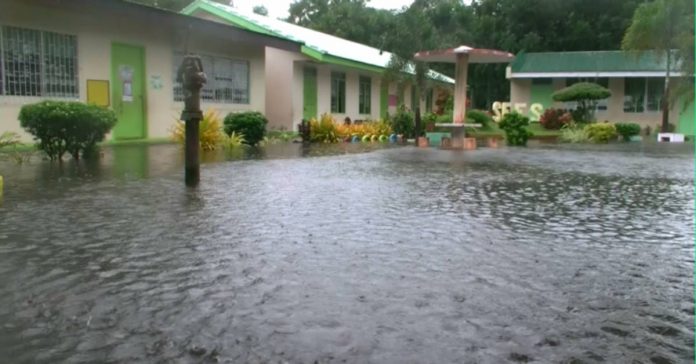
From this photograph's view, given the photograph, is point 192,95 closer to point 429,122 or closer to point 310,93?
point 310,93

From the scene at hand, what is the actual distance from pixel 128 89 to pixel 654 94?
29226 mm

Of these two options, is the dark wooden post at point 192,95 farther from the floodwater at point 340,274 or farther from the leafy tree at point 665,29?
the leafy tree at point 665,29

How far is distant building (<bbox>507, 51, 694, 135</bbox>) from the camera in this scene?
111 feet

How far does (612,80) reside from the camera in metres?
35.9

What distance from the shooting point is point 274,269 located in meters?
4.25

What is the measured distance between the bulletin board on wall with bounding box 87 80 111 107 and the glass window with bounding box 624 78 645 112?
2927 centimetres

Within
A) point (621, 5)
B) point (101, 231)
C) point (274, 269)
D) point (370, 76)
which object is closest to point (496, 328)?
point (274, 269)

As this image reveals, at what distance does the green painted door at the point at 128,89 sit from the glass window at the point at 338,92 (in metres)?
9.95

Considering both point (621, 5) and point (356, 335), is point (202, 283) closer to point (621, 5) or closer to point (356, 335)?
point (356, 335)

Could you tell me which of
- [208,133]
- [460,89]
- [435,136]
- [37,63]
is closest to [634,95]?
[435,136]

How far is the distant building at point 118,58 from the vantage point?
13.7 m

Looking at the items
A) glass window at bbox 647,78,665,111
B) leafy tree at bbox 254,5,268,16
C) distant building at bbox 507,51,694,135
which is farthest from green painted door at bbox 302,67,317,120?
leafy tree at bbox 254,5,268,16

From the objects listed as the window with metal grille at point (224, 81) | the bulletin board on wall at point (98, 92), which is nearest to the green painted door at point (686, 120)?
the window with metal grille at point (224, 81)

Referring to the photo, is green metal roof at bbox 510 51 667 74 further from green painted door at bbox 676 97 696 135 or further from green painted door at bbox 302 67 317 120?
green painted door at bbox 302 67 317 120
